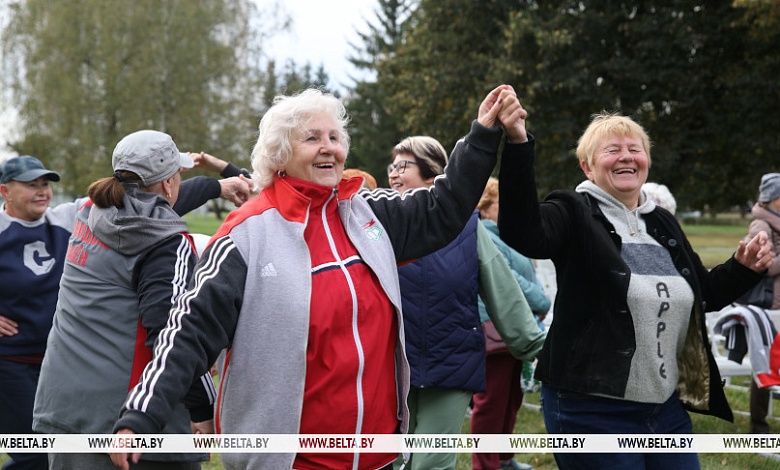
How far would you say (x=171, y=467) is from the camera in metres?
3.35

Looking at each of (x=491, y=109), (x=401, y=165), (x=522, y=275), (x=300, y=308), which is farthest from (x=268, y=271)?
(x=522, y=275)

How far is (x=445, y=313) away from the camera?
4.77m

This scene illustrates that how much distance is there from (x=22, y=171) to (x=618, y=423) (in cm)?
386

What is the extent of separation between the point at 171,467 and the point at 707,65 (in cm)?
2123

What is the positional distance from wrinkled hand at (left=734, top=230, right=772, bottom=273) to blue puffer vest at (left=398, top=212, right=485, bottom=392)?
160 centimetres

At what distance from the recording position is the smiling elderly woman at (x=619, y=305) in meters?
3.30

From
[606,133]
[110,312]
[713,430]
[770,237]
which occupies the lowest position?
[713,430]

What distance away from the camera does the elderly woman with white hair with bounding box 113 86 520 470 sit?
8.52 ft

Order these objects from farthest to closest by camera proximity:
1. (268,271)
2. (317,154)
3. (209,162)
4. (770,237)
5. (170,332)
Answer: (770,237) → (209,162) → (317,154) → (268,271) → (170,332)

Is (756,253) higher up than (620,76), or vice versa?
(620,76)

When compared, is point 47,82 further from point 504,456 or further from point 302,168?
point 302,168

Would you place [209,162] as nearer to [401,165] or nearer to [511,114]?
[401,165]

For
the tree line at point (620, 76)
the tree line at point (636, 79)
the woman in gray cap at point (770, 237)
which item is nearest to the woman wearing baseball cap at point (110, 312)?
the woman in gray cap at point (770, 237)

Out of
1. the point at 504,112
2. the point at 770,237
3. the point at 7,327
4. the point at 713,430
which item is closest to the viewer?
the point at 504,112
